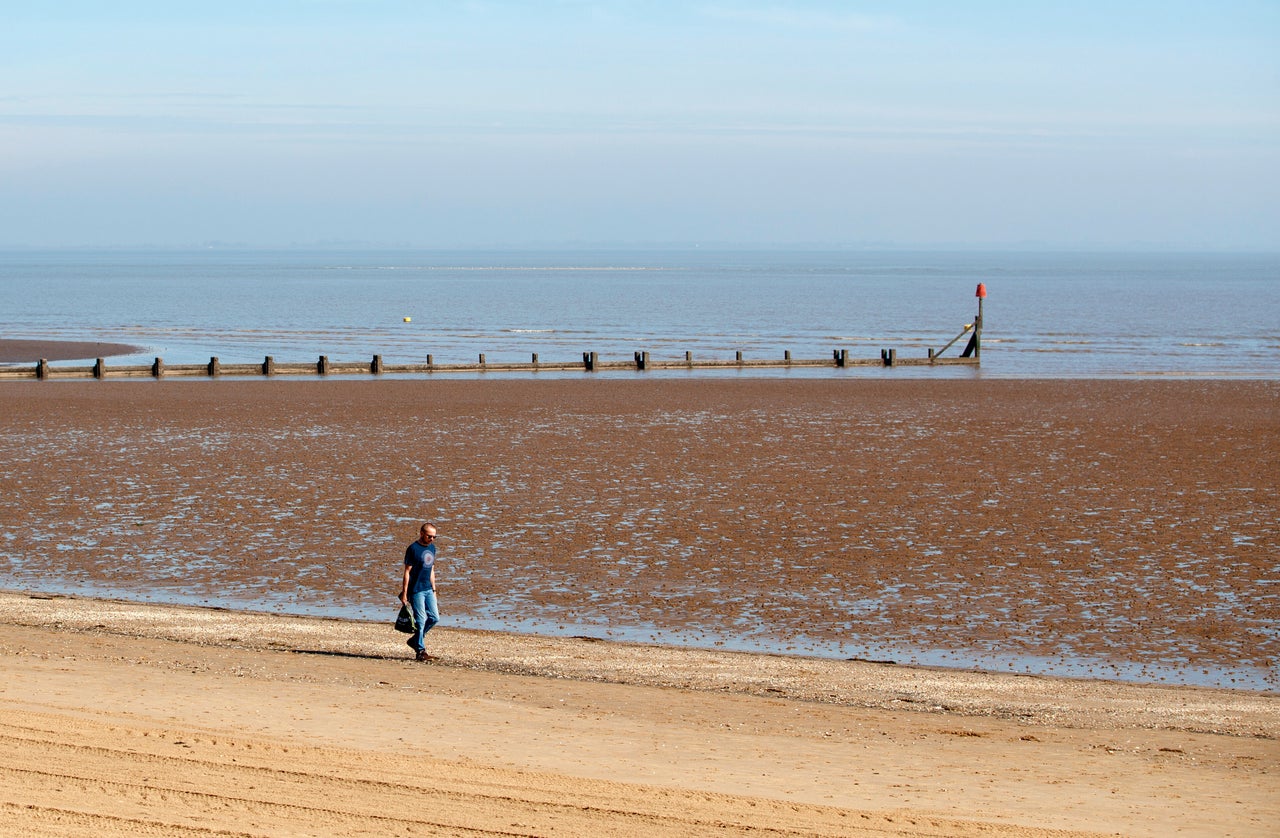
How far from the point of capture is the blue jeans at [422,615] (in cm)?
1172

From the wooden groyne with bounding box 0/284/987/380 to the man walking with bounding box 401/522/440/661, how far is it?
3365cm

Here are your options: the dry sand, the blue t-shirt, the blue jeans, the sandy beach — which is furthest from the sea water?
the blue t-shirt

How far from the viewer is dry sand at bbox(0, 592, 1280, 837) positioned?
761 cm

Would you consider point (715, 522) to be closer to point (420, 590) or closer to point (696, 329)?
point (420, 590)

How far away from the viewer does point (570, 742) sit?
9.26m

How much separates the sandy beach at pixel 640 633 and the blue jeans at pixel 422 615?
0.89 ft

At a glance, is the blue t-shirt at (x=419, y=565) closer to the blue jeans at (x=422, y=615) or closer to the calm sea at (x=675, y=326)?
the blue jeans at (x=422, y=615)

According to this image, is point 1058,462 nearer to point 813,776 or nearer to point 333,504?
point 333,504

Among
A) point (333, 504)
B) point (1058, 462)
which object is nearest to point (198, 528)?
point (333, 504)

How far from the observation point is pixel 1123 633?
13203 mm

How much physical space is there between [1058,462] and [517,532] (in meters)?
10.9

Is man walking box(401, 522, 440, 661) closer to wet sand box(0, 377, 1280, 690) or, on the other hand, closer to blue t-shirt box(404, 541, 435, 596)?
blue t-shirt box(404, 541, 435, 596)

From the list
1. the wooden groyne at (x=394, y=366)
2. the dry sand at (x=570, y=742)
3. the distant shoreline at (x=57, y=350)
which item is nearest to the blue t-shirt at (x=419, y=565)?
the dry sand at (x=570, y=742)

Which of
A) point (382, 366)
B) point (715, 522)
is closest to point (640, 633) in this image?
point (715, 522)
